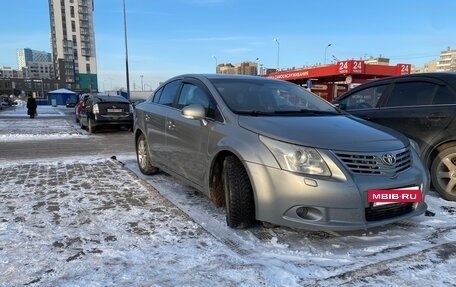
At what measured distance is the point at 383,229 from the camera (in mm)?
3793

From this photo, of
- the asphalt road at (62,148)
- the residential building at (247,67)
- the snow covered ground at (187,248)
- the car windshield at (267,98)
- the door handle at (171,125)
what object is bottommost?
the asphalt road at (62,148)

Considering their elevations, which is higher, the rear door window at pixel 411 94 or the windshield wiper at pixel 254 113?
the rear door window at pixel 411 94

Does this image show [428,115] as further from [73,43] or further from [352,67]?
[73,43]

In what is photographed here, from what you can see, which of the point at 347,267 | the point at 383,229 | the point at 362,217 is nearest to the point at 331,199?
the point at 362,217

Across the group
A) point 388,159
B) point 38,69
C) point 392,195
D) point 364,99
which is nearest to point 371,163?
point 388,159

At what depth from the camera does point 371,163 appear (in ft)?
10.8

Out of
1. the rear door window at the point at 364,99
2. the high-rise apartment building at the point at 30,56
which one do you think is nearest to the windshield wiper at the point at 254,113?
the rear door window at the point at 364,99

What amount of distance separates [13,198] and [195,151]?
95.3 inches

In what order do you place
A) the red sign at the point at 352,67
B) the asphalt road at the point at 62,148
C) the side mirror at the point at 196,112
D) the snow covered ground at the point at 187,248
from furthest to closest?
the red sign at the point at 352,67 → the asphalt road at the point at 62,148 → the side mirror at the point at 196,112 → the snow covered ground at the point at 187,248

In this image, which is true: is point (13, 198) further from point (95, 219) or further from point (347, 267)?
point (347, 267)

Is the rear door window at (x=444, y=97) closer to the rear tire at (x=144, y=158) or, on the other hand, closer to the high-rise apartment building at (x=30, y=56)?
the rear tire at (x=144, y=158)

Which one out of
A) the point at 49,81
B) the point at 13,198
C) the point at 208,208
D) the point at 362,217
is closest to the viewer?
the point at 362,217

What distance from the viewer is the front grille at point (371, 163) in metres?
3.24

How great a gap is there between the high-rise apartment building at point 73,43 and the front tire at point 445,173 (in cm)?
9754
